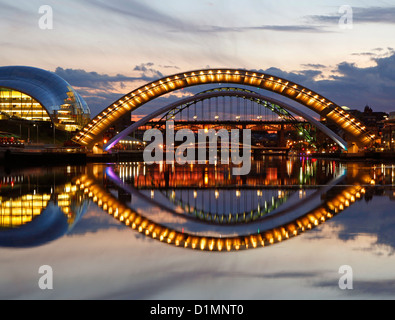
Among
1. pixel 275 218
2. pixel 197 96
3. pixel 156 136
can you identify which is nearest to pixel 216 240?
pixel 275 218

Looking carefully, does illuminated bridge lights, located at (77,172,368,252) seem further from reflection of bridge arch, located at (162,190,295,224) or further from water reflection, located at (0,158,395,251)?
reflection of bridge arch, located at (162,190,295,224)

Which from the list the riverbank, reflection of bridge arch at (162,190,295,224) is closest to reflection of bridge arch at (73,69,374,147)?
the riverbank

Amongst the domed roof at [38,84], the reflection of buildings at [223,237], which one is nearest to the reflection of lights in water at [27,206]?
the reflection of buildings at [223,237]

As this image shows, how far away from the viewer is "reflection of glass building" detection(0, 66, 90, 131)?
97312 millimetres

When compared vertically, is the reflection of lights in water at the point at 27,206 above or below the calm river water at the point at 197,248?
above

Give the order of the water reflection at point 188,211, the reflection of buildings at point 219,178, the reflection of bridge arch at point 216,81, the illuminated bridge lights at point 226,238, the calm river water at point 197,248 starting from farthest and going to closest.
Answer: the reflection of bridge arch at point 216,81 → the reflection of buildings at point 219,178 → the water reflection at point 188,211 → the illuminated bridge lights at point 226,238 → the calm river water at point 197,248

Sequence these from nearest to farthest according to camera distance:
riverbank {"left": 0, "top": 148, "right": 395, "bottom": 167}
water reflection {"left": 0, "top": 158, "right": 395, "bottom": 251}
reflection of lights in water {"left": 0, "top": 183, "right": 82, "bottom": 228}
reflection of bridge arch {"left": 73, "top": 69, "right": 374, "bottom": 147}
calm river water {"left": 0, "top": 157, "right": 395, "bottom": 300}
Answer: calm river water {"left": 0, "top": 157, "right": 395, "bottom": 300}, water reflection {"left": 0, "top": 158, "right": 395, "bottom": 251}, reflection of lights in water {"left": 0, "top": 183, "right": 82, "bottom": 228}, riverbank {"left": 0, "top": 148, "right": 395, "bottom": 167}, reflection of bridge arch {"left": 73, "top": 69, "right": 374, "bottom": 147}

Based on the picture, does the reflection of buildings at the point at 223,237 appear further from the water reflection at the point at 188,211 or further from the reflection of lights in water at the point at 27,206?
the reflection of lights in water at the point at 27,206

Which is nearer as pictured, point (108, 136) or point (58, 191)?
point (58, 191)

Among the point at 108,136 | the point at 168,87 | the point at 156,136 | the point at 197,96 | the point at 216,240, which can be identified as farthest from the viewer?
the point at 156,136

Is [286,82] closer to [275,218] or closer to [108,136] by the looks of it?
[108,136]

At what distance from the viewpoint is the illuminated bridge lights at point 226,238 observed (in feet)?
34.3
